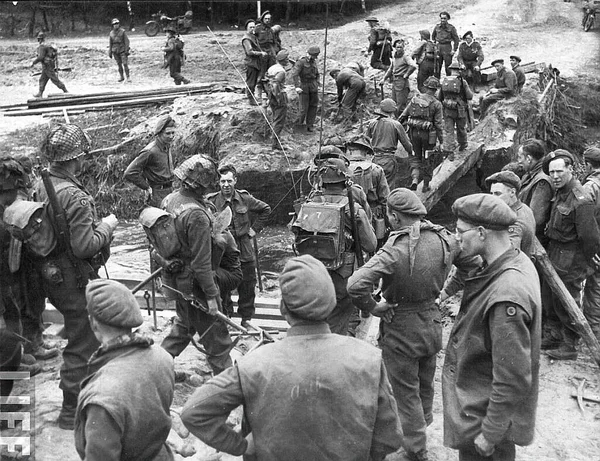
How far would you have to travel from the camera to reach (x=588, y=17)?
21688 millimetres

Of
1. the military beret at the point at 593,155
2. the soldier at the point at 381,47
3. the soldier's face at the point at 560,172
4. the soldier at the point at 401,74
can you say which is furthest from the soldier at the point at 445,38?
the soldier's face at the point at 560,172

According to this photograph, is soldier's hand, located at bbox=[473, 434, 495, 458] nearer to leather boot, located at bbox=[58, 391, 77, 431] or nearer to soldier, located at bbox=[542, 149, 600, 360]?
leather boot, located at bbox=[58, 391, 77, 431]

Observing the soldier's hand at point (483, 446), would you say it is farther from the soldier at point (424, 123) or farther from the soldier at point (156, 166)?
the soldier at point (424, 123)

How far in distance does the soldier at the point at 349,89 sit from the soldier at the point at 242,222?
729 centimetres

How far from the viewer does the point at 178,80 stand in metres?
17.5

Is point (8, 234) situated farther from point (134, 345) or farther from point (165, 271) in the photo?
point (134, 345)

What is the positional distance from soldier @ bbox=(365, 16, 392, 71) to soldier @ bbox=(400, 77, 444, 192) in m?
5.88

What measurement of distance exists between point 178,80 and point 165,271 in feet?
42.8

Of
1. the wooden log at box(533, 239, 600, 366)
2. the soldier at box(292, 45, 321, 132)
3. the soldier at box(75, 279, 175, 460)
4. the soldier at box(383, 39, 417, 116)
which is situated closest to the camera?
the soldier at box(75, 279, 175, 460)

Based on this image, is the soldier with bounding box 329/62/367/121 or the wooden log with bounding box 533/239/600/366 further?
the soldier with bounding box 329/62/367/121

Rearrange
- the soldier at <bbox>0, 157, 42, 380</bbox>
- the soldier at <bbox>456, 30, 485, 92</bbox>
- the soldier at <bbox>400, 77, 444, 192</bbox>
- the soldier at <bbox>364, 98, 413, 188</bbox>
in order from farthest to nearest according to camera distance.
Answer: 1. the soldier at <bbox>456, 30, 485, 92</bbox>
2. the soldier at <bbox>400, 77, 444, 192</bbox>
3. the soldier at <bbox>364, 98, 413, 188</bbox>
4. the soldier at <bbox>0, 157, 42, 380</bbox>

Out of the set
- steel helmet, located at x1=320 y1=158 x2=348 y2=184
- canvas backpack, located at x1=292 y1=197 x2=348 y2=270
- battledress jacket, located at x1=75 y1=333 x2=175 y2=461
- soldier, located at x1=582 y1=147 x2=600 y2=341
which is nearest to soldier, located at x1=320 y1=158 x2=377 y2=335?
steel helmet, located at x1=320 y1=158 x2=348 y2=184

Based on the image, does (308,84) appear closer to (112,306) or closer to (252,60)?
(252,60)

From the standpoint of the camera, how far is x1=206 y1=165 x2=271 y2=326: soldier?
21.5 feet
